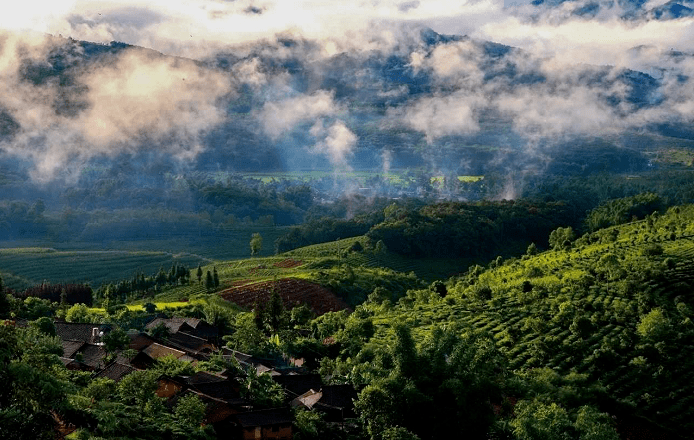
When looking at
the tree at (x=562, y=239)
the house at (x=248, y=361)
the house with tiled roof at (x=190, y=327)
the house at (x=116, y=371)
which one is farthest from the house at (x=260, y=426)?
the tree at (x=562, y=239)

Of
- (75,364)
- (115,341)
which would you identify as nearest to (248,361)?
(115,341)

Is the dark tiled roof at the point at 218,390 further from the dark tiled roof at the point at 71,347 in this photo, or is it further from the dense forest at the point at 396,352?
the dark tiled roof at the point at 71,347

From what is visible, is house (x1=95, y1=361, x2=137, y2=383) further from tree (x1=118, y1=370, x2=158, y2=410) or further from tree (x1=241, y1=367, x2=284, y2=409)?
tree (x1=241, y1=367, x2=284, y2=409)

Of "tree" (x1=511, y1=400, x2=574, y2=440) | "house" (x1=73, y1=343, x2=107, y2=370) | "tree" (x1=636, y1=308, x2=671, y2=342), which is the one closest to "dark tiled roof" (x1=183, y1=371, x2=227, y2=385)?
"house" (x1=73, y1=343, x2=107, y2=370)

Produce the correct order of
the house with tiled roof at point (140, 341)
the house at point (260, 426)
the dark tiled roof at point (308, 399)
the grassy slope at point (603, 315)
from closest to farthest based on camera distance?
the house at point (260, 426), the dark tiled roof at point (308, 399), the grassy slope at point (603, 315), the house with tiled roof at point (140, 341)

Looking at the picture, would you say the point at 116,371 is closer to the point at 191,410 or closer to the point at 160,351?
the point at 160,351

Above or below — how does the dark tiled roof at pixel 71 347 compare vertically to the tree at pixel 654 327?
below
